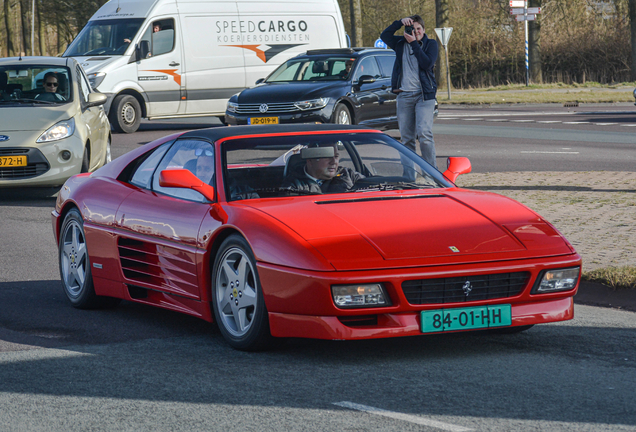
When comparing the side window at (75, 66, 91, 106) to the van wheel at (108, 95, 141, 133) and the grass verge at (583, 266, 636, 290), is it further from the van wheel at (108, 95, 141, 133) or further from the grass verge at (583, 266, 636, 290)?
the van wheel at (108, 95, 141, 133)

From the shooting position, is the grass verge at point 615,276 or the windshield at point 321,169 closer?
the windshield at point 321,169

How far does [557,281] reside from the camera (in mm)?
5254

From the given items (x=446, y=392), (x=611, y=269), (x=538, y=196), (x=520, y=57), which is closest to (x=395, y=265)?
(x=446, y=392)

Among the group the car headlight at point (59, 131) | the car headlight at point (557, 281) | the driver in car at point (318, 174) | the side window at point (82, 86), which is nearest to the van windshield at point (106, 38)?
the side window at point (82, 86)

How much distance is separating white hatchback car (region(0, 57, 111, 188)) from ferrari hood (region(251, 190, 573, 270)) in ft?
23.5

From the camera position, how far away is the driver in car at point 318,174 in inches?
234

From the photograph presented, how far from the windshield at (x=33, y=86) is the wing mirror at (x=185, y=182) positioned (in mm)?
7578

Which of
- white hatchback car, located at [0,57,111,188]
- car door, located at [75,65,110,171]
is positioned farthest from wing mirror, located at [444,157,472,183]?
car door, located at [75,65,110,171]

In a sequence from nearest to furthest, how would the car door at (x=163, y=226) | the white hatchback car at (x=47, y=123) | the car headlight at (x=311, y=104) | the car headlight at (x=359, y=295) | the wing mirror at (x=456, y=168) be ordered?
the car headlight at (x=359, y=295), the car door at (x=163, y=226), the wing mirror at (x=456, y=168), the white hatchback car at (x=47, y=123), the car headlight at (x=311, y=104)

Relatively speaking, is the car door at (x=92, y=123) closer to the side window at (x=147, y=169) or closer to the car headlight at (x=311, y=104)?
the car headlight at (x=311, y=104)

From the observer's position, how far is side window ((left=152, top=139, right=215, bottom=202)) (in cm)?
600

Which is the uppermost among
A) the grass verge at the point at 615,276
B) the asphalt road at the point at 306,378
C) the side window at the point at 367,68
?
the side window at the point at 367,68

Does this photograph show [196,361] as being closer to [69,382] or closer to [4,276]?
[69,382]

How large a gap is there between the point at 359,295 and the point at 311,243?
1.18 feet
